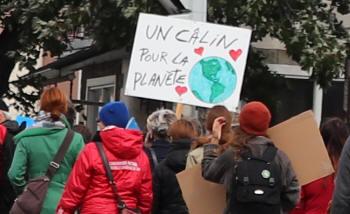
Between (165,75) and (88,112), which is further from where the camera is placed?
(88,112)

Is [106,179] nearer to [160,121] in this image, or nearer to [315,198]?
[160,121]

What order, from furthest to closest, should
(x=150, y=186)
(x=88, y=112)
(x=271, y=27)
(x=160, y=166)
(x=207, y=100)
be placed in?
(x=88, y=112) → (x=271, y=27) → (x=207, y=100) → (x=160, y=166) → (x=150, y=186)

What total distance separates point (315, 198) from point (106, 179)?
65.8 inches

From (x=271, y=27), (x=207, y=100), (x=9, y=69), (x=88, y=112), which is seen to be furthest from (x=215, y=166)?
(x=88, y=112)

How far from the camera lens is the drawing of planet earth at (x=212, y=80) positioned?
7293 mm

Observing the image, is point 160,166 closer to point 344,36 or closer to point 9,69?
point 344,36

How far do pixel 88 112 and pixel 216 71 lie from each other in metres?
12.9

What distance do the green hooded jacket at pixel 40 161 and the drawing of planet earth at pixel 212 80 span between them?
4.17 feet

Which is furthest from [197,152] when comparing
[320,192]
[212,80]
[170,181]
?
→ [212,80]

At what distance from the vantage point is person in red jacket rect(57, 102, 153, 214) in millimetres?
5926

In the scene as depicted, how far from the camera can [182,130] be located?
22.1 ft

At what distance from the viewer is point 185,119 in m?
6.94

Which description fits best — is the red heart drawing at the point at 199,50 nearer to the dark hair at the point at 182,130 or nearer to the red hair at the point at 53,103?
the dark hair at the point at 182,130

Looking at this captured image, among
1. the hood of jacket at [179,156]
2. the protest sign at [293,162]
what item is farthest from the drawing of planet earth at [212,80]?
the protest sign at [293,162]
